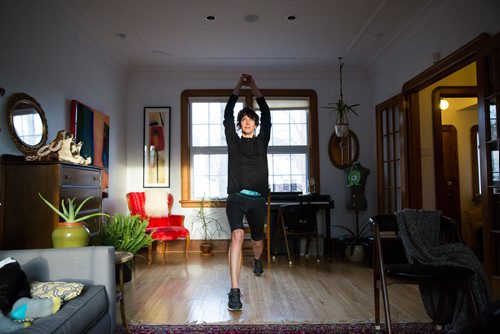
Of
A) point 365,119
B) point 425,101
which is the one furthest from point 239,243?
point 365,119

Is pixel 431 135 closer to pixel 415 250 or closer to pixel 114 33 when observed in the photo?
pixel 415 250

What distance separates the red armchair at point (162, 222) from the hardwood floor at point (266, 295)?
0.39 m

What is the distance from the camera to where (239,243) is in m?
2.79

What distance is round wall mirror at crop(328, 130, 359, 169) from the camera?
6070 mm

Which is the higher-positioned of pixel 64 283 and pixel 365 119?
pixel 365 119

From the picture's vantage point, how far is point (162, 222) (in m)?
5.48

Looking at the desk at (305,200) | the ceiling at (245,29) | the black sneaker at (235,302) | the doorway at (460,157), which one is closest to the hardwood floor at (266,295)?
the black sneaker at (235,302)

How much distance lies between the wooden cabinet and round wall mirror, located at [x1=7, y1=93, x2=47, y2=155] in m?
0.35

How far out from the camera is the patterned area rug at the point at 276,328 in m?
2.36

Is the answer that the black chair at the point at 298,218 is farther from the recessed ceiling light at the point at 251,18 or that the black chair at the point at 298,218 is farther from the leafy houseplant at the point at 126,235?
the recessed ceiling light at the point at 251,18

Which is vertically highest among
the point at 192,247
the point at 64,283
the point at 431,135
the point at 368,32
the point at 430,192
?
the point at 368,32

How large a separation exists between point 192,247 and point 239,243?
3.30m

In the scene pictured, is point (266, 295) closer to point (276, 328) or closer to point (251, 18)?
point (276, 328)

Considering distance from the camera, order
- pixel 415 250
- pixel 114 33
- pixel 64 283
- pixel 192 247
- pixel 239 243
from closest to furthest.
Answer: pixel 64 283 → pixel 415 250 → pixel 239 243 → pixel 114 33 → pixel 192 247
